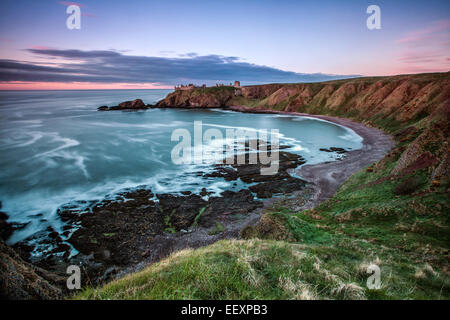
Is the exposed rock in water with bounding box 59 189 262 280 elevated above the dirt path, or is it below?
below

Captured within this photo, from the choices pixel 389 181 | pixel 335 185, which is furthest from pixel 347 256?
pixel 335 185

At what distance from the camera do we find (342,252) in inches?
308

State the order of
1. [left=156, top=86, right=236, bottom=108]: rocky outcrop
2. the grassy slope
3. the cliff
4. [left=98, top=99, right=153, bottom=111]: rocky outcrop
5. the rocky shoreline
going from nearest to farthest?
1. the grassy slope
2. the rocky shoreline
3. the cliff
4. [left=98, top=99, right=153, bottom=111]: rocky outcrop
5. [left=156, top=86, right=236, bottom=108]: rocky outcrop

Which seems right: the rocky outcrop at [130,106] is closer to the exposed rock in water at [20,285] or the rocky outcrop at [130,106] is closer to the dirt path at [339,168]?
the dirt path at [339,168]

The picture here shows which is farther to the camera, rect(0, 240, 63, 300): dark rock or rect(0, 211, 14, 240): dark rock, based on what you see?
rect(0, 211, 14, 240): dark rock

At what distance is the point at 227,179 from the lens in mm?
26938

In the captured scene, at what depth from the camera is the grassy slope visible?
13.6 ft

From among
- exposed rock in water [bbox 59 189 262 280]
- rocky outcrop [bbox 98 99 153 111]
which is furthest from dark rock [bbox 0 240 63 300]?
rocky outcrop [bbox 98 99 153 111]

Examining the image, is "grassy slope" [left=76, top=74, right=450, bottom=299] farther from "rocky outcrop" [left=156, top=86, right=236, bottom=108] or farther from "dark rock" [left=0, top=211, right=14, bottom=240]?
"rocky outcrop" [left=156, top=86, right=236, bottom=108]

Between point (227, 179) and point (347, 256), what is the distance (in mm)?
19768

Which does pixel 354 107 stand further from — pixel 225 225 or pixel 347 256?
pixel 347 256

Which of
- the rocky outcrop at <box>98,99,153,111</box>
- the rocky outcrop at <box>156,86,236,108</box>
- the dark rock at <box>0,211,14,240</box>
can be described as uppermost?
the rocky outcrop at <box>156,86,236,108</box>
